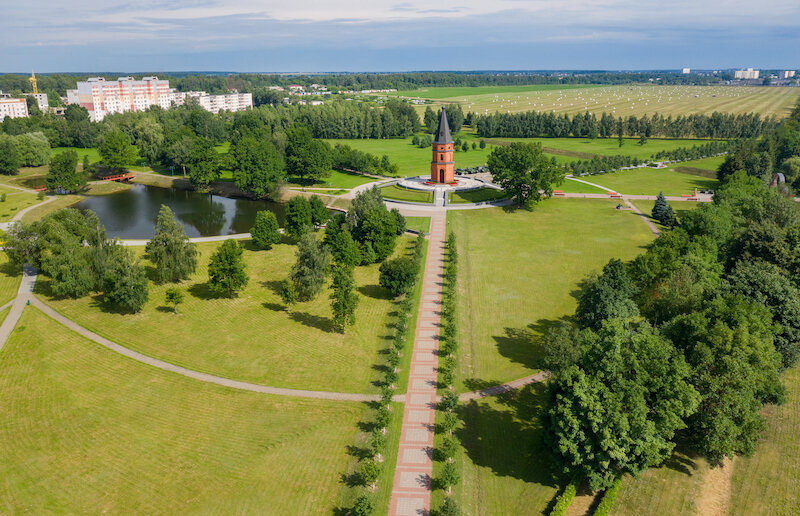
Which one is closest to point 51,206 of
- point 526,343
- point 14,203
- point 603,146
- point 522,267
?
point 14,203

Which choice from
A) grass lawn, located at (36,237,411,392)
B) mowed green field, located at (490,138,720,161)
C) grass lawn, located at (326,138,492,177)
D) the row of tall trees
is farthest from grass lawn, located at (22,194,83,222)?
the row of tall trees

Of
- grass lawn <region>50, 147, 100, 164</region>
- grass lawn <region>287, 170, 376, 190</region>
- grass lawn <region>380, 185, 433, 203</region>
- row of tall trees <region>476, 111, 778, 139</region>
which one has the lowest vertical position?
grass lawn <region>380, 185, 433, 203</region>

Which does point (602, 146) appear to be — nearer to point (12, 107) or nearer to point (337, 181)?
point (337, 181)

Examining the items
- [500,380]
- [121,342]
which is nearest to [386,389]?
[500,380]

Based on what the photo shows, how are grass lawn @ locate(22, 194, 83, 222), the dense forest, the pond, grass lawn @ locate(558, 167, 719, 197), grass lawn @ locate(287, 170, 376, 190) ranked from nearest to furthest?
the dense forest
the pond
grass lawn @ locate(22, 194, 83, 222)
grass lawn @ locate(558, 167, 719, 197)
grass lawn @ locate(287, 170, 376, 190)

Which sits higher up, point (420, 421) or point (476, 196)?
point (476, 196)

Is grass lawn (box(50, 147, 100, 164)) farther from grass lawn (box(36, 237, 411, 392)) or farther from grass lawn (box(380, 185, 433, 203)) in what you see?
grass lawn (box(36, 237, 411, 392))

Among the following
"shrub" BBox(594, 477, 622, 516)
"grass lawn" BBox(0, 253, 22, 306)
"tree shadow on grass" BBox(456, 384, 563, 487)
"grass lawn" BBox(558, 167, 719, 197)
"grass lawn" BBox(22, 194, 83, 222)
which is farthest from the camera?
"grass lawn" BBox(558, 167, 719, 197)
